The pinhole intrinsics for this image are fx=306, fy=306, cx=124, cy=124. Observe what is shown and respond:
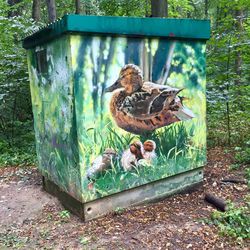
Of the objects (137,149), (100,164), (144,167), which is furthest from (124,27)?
(144,167)

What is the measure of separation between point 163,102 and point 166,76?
0.34 m

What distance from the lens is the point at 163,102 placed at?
13.2 ft

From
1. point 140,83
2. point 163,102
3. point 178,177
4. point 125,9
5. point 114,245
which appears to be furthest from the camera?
point 125,9

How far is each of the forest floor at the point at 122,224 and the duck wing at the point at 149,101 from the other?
1.23 m

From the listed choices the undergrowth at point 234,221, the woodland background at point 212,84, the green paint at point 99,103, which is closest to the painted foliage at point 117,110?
the green paint at point 99,103

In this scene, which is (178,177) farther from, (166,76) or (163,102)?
(166,76)

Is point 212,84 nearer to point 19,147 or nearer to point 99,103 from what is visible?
point 99,103

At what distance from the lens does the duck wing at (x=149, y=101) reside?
12.3ft

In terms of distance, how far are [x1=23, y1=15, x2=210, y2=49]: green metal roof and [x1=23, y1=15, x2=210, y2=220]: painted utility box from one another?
0.04 feet

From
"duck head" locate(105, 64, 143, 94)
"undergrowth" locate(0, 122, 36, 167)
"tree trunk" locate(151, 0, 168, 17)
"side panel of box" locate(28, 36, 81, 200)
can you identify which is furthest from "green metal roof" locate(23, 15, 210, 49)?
"undergrowth" locate(0, 122, 36, 167)

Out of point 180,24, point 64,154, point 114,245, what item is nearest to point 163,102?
point 180,24

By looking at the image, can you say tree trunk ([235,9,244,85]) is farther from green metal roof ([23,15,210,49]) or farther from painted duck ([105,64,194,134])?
painted duck ([105,64,194,134])

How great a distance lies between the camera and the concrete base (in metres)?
3.67

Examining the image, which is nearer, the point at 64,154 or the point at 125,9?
the point at 64,154
